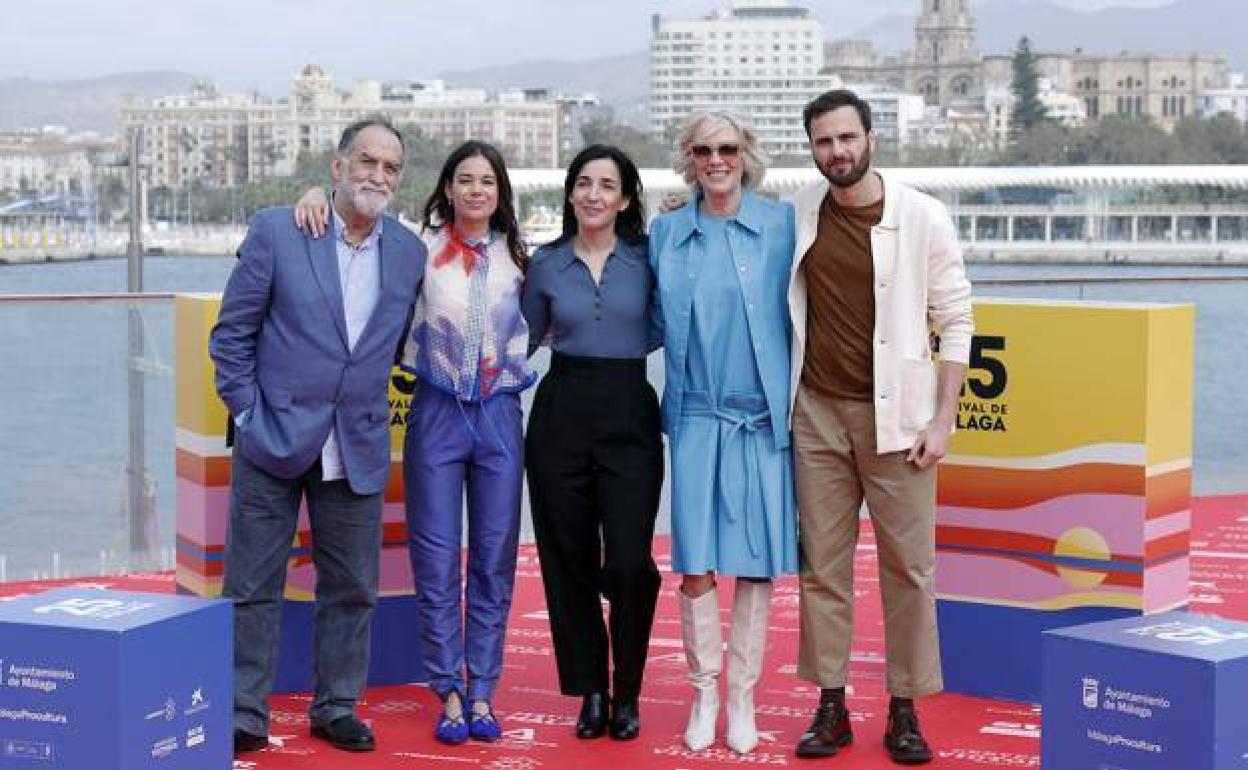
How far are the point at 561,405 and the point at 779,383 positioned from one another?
0.42 m

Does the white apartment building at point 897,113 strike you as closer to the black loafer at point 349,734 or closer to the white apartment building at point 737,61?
the white apartment building at point 737,61

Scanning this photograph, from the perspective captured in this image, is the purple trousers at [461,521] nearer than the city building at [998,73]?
Yes

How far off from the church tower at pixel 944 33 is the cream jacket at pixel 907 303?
146081 mm

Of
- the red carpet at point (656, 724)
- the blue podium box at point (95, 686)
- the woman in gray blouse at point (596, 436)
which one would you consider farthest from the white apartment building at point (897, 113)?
the blue podium box at point (95, 686)

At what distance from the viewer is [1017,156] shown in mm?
78750

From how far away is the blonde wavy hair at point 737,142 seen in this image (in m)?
3.88

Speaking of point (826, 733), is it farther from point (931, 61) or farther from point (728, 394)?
point (931, 61)

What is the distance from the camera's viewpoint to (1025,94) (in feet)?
292

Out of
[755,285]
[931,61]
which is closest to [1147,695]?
[755,285]

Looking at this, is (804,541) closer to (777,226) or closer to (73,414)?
(777,226)

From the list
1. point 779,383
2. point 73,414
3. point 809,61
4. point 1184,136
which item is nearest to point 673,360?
point 779,383

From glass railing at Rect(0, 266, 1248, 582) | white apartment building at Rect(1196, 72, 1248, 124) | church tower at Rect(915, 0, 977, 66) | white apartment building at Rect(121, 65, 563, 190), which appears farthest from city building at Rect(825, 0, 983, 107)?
glass railing at Rect(0, 266, 1248, 582)

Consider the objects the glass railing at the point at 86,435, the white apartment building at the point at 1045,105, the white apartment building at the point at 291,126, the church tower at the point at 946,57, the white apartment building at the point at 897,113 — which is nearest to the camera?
the glass railing at the point at 86,435

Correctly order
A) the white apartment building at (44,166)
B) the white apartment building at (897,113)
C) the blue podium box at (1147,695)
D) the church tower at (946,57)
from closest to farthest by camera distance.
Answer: the blue podium box at (1147,695) → the white apartment building at (44,166) → the white apartment building at (897,113) → the church tower at (946,57)
